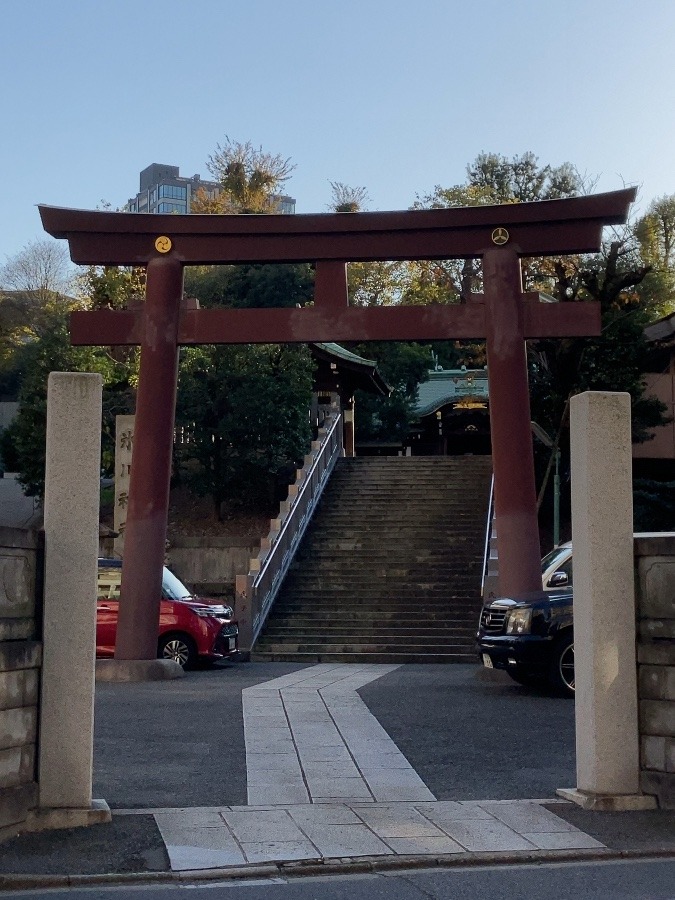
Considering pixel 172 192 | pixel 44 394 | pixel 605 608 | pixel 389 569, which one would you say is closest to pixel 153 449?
pixel 389 569

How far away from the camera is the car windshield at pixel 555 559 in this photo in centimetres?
1534

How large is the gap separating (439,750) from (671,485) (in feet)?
64.8

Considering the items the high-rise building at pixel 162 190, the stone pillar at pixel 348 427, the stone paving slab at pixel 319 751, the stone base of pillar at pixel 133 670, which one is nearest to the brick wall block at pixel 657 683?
the stone paving slab at pixel 319 751

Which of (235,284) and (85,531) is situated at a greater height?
(235,284)

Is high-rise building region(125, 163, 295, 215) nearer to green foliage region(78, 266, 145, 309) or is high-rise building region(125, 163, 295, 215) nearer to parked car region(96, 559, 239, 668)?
green foliage region(78, 266, 145, 309)

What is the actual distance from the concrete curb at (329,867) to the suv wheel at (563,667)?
6.85 m

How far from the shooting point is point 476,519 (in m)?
26.9

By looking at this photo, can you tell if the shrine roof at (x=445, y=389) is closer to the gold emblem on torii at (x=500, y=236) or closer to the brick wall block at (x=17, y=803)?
the gold emblem on torii at (x=500, y=236)

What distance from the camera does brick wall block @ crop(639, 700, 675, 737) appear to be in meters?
7.01

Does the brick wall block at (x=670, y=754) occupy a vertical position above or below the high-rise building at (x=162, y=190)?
below

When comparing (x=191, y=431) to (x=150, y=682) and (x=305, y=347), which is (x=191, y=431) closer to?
(x=305, y=347)

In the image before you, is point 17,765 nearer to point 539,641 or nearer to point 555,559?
point 539,641

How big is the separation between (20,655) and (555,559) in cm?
1041

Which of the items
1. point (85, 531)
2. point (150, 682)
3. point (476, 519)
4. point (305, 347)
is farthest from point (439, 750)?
point (305, 347)
